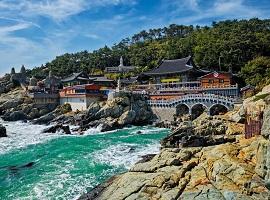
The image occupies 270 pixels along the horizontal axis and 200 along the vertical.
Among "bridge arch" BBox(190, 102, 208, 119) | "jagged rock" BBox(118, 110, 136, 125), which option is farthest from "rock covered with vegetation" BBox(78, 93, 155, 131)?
"bridge arch" BBox(190, 102, 208, 119)

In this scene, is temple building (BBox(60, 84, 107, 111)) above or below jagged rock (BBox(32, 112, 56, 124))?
above

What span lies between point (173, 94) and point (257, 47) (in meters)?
28.9

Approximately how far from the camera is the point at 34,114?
3187 inches

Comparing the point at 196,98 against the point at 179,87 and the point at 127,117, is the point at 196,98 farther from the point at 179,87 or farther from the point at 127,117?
the point at 127,117

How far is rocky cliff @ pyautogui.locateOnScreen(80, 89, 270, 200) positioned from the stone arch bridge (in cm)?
3153

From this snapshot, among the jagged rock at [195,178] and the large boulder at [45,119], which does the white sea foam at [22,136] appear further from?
the jagged rock at [195,178]

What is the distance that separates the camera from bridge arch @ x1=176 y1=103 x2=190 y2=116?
65812 mm

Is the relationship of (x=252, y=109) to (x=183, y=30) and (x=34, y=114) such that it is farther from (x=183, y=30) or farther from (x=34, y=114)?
(x=183, y=30)

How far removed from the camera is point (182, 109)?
6662 centimetres

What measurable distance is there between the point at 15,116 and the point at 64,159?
4475 cm

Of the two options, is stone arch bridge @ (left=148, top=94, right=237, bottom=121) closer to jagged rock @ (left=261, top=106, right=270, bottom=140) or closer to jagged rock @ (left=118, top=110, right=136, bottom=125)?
jagged rock @ (left=118, top=110, right=136, bottom=125)

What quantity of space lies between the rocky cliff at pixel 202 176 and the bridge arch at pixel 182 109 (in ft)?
121

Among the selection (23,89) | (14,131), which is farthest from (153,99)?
(23,89)

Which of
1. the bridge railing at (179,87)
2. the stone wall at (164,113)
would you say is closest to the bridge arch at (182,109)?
the stone wall at (164,113)
